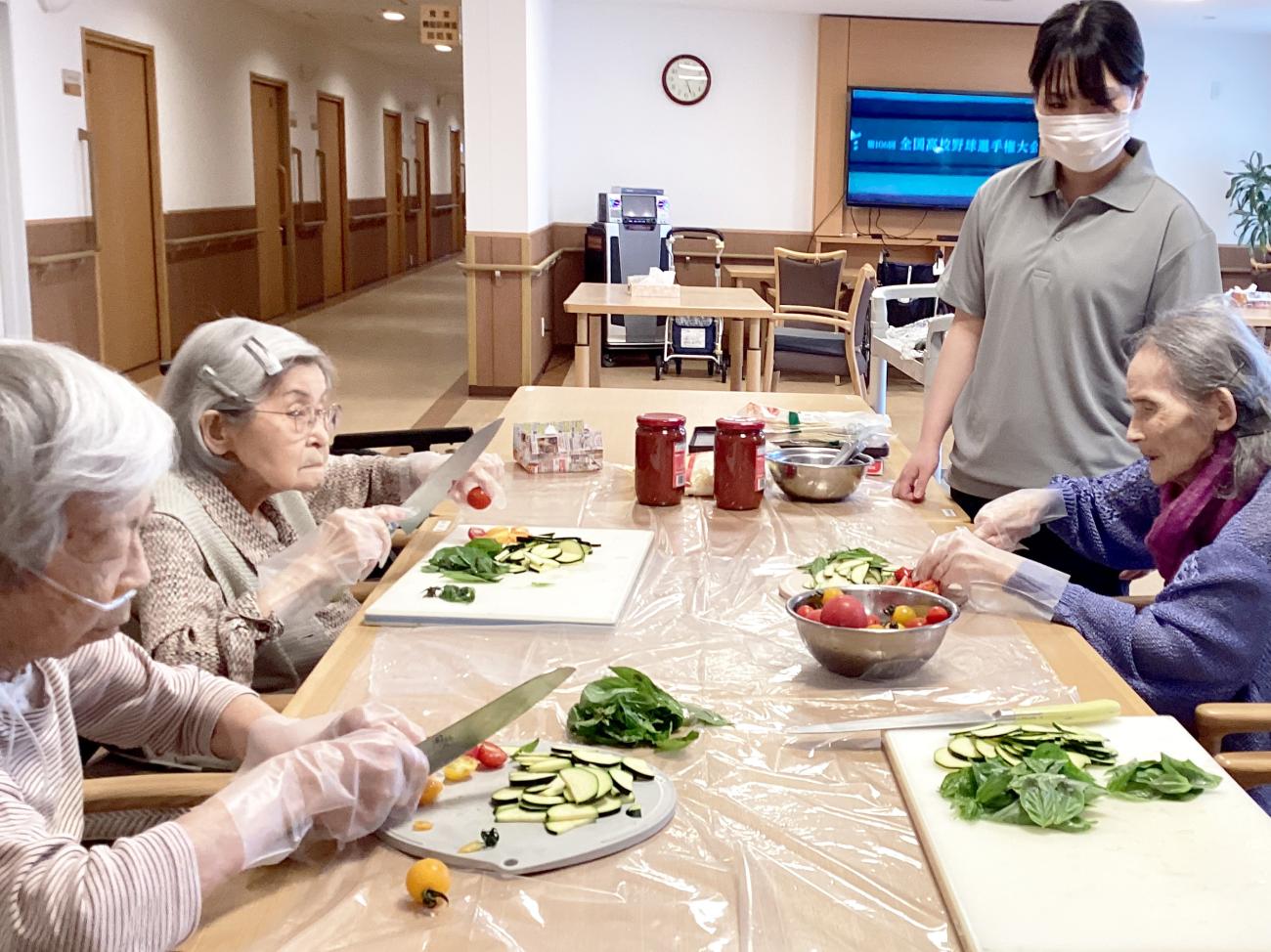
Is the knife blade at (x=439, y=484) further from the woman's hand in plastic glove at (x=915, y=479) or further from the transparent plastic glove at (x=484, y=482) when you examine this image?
the woman's hand in plastic glove at (x=915, y=479)

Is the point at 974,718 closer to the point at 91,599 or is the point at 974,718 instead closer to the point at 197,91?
the point at 91,599

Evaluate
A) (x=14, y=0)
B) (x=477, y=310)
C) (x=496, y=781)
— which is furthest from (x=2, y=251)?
(x=496, y=781)

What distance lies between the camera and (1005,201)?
2328mm

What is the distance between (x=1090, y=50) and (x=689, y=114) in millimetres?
7284

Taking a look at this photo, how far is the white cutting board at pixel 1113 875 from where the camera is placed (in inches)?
34.7

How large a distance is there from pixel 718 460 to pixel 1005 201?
77 cm

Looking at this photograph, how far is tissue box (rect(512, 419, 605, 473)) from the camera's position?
7.91 feet

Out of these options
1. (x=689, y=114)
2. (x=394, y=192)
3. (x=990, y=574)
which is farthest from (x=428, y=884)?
(x=394, y=192)

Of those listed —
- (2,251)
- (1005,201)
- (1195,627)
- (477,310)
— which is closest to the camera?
(1195,627)

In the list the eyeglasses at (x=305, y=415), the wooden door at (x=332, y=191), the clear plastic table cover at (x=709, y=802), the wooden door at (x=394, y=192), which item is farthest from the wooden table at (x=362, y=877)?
the wooden door at (x=394, y=192)

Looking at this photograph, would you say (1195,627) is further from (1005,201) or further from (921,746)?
(1005,201)

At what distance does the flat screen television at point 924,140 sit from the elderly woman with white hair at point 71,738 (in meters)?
8.64

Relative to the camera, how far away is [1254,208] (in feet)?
30.2

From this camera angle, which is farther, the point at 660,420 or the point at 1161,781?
the point at 660,420
